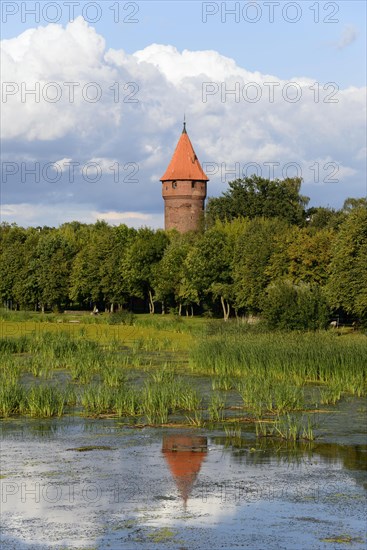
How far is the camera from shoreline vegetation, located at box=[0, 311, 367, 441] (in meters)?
19.8

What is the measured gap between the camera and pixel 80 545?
1120 centimetres

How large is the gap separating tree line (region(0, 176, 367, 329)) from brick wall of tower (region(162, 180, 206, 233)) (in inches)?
158

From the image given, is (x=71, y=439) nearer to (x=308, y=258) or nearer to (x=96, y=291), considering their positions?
(x=308, y=258)

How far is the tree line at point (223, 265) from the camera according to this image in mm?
46375

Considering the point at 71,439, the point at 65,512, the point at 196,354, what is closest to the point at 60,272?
the point at 196,354

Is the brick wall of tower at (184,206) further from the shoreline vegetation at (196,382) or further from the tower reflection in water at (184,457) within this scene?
the tower reflection in water at (184,457)

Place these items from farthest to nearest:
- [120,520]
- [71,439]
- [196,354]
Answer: [196,354]
[71,439]
[120,520]

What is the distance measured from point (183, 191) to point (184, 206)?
58.0 inches

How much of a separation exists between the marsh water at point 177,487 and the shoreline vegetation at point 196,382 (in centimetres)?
73

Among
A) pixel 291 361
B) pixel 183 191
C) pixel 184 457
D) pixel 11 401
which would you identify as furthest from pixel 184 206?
pixel 184 457

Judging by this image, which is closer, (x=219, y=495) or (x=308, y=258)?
(x=219, y=495)

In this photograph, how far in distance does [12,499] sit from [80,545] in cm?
254

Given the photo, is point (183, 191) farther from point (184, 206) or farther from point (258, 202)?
point (258, 202)

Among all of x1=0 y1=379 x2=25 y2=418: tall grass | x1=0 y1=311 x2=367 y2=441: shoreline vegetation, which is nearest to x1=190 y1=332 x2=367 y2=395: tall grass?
x1=0 y1=311 x2=367 y2=441: shoreline vegetation
